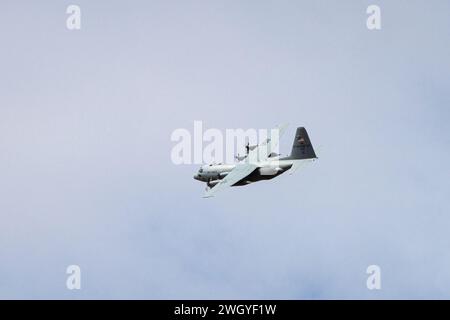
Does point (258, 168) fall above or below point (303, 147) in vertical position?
below

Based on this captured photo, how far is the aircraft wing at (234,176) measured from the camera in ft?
410

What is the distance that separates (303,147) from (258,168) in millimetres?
7193

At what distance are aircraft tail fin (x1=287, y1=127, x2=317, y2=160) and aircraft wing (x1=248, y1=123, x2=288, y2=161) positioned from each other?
804 cm

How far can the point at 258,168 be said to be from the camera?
13038 centimetres

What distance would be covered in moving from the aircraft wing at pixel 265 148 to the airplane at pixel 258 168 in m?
0.32

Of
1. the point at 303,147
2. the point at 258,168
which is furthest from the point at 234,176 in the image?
the point at 303,147

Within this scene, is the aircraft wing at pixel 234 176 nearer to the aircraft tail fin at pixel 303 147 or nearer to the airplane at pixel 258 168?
the airplane at pixel 258 168

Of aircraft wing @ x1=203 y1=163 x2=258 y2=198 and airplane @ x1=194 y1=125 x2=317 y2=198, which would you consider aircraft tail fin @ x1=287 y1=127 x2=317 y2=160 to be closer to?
airplane @ x1=194 y1=125 x2=317 y2=198

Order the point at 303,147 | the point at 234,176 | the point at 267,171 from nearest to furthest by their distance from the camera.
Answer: the point at 303,147
the point at 234,176
the point at 267,171

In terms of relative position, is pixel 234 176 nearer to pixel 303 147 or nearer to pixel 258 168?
pixel 258 168

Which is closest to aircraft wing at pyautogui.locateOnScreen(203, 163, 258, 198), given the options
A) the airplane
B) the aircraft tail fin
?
the airplane
